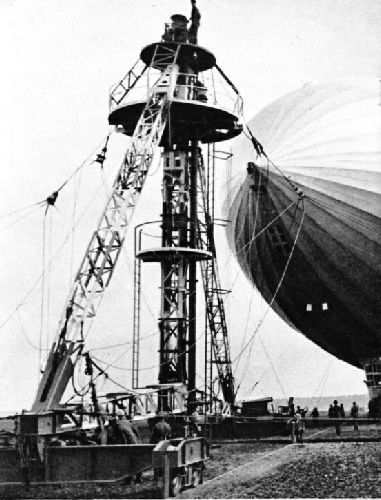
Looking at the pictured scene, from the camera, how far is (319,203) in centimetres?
2177

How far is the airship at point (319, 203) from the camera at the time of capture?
21469 mm

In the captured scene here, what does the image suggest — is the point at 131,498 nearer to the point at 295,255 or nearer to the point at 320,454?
the point at 320,454

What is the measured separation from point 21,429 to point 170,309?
11.7 meters

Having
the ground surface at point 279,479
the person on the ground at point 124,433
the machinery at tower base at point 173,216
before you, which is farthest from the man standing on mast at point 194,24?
the person on the ground at point 124,433

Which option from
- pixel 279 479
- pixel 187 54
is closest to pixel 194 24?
pixel 187 54

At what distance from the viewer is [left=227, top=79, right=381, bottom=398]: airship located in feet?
70.4

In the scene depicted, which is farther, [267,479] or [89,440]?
[89,440]

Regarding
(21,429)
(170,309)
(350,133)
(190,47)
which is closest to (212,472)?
(21,429)

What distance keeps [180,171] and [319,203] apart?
213 inches

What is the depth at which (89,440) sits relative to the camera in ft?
44.7

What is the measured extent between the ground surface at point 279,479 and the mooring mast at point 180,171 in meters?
6.85

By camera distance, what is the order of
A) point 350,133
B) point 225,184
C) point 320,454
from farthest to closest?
1. point 225,184
2. point 350,133
3. point 320,454

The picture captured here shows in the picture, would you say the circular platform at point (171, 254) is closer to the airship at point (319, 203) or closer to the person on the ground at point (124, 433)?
the airship at point (319, 203)

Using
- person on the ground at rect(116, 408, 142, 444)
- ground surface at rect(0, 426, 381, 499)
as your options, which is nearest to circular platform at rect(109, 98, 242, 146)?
ground surface at rect(0, 426, 381, 499)
